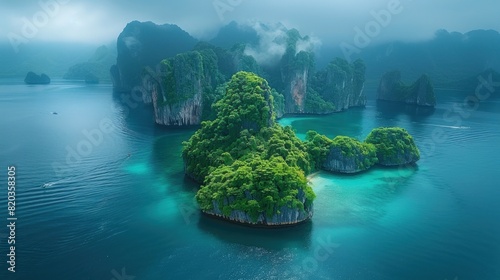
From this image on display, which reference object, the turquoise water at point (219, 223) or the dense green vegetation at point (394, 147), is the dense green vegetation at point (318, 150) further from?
the dense green vegetation at point (394, 147)

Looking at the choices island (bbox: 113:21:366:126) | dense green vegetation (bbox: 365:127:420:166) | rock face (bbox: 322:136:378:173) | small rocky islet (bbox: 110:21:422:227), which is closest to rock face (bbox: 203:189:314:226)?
small rocky islet (bbox: 110:21:422:227)

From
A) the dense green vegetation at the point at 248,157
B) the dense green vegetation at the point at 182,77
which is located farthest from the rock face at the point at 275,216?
the dense green vegetation at the point at 182,77

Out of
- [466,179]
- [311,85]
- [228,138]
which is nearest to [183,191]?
[228,138]

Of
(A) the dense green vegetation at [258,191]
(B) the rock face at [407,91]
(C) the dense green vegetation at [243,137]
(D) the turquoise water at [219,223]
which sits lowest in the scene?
(D) the turquoise water at [219,223]

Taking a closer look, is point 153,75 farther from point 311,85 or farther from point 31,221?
point 31,221

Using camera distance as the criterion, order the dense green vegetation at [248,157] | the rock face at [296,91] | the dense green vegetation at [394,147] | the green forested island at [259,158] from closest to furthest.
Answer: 1. the green forested island at [259,158]
2. the dense green vegetation at [248,157]
3. the dense green vegetation at [394,147]
4. the rock face at [296,91]

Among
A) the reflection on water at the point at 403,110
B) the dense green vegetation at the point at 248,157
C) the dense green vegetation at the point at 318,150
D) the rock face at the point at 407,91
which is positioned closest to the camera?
the dense green vegetation at the point at 248,157

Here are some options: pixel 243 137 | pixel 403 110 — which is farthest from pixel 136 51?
pixel 243 137
